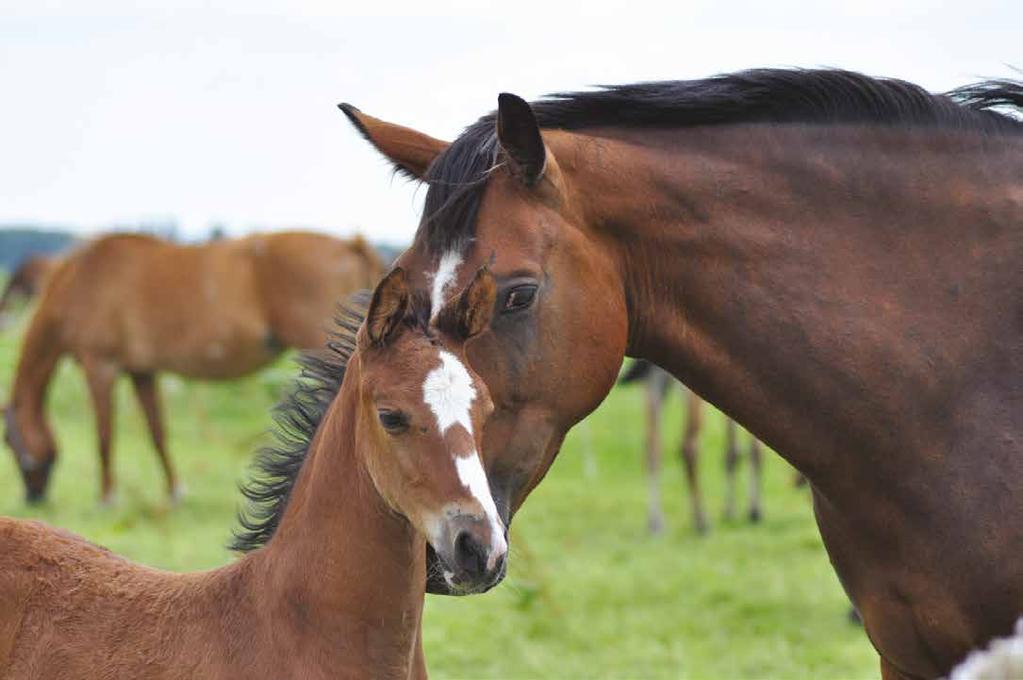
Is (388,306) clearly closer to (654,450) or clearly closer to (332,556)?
(332,556)

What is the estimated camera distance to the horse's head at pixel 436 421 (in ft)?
9.07

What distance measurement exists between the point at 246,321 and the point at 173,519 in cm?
163

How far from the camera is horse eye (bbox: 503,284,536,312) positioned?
2928 millimetres

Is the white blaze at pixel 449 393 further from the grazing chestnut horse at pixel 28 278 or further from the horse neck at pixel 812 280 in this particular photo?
the grazing chestnut horse at pixel 28 278

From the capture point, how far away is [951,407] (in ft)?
10.1

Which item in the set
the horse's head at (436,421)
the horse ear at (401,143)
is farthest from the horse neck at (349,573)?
the horse ear at (401,143)

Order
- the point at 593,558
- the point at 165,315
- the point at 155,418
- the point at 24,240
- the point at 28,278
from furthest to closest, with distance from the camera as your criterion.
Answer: the point at 24,240
the point at 28,278
the point at 155,418
the point at 165,315
the point at 593,558

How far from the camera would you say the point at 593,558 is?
9.34 metres

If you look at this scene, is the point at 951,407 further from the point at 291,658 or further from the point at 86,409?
the point at 86,409

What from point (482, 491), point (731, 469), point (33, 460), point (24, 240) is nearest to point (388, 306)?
point (482, 491)

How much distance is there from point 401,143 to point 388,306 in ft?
1.37

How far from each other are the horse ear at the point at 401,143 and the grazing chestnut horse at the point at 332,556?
0.35m

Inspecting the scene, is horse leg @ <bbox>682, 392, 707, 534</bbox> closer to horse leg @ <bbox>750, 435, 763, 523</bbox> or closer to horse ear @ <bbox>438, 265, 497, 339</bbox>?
horse leg @ <bbox>750, 435, 763, 523</bbox>

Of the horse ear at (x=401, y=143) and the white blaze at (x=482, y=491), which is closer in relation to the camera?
the white blaze at (x=482, y=491)
